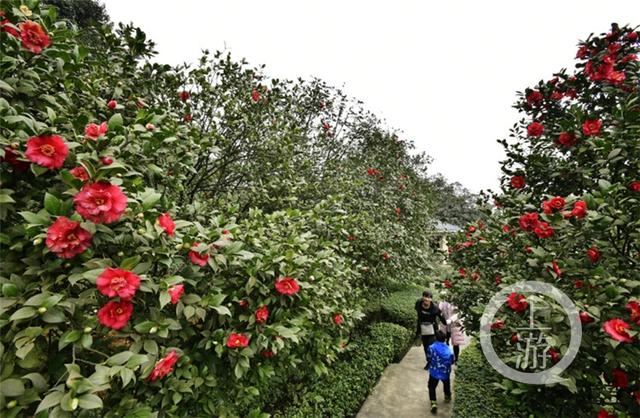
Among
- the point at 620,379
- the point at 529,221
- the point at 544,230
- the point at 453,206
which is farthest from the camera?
the point at 453,206

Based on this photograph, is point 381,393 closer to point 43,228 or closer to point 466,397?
point 466,397

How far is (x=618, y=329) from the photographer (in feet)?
4.58

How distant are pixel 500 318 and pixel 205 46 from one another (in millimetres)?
4436

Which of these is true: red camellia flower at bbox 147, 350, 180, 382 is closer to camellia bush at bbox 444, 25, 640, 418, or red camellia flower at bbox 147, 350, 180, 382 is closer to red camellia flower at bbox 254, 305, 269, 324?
red camellia flower at bbox 254, 305, 269, 324

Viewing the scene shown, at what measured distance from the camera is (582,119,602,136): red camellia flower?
7.00 ft

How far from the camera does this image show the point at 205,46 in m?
3.83

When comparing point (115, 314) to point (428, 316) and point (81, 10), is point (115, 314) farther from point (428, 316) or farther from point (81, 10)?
point (81, 10)

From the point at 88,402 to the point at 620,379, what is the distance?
2.38 m

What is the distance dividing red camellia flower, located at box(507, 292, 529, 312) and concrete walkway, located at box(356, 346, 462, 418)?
2.86 metres

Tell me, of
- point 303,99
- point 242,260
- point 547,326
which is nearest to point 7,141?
point 242,260

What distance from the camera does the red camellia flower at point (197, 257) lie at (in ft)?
4.47

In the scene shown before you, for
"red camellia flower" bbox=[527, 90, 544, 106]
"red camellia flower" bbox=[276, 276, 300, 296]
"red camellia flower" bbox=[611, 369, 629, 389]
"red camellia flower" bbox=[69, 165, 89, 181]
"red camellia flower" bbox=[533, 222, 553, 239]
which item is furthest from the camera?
"red camellia flower" bbox=[527, 90, 544, 106]

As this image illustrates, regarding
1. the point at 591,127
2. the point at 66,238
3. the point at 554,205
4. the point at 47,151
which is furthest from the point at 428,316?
the point at 47,151

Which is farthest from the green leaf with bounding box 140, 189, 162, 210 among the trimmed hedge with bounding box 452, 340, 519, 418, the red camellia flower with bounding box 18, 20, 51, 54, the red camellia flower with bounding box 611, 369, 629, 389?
the trimmed hedge with bounding box 452, 340, 519, 418
